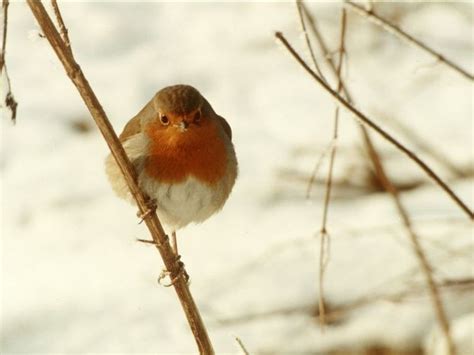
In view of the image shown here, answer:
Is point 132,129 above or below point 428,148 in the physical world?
below

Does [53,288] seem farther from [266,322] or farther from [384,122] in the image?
[384,122]

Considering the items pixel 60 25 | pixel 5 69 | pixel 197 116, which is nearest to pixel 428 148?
pixel 197 116

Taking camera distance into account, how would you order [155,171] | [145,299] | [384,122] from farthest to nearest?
[384,122] < [145,299] < [155,171]

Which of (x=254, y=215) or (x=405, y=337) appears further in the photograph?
(x=254, y=215)

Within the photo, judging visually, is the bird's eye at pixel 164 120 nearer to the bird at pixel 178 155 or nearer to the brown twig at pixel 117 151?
the bird at pixel 178 155

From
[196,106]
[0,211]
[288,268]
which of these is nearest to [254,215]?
[288,268]

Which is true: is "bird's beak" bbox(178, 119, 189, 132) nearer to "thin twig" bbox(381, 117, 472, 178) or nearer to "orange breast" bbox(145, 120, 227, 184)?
"orange breast" bbox(145, 120, 227, 184)

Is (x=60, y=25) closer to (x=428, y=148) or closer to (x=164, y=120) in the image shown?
(x=164, y=120)
